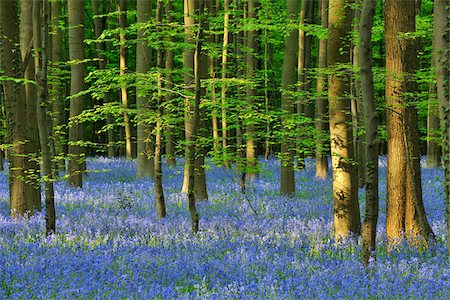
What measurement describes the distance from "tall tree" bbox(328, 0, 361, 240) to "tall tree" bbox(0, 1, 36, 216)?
589 centimetres

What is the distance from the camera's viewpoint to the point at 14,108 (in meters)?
10.9

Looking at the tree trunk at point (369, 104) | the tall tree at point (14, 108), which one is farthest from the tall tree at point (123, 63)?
the tree trunk at point (369, 104)

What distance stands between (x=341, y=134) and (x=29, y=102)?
6695 millimetres

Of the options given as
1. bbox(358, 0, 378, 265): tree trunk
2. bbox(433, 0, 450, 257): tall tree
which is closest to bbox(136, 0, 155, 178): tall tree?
bbox(358, 0, 378, 265): tree trunk

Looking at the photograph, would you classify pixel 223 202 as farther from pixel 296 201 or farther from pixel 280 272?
pixel 280 272

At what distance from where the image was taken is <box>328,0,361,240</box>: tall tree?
Answer: 32.6 ft

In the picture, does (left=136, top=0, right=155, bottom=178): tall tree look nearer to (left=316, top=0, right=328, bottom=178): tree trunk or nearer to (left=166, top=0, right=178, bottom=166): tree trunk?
(left=166, top=0, right=178, bottom=166): tree trunk

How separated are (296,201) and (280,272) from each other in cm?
762

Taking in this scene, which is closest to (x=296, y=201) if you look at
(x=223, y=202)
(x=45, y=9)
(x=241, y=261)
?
(x=223, y=202)

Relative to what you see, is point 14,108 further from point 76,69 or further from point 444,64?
point 444,64

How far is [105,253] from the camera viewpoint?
7.84 metres

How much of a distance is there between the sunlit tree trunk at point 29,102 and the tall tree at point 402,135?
684 centimetres

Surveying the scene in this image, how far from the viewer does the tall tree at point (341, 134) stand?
9945 mm

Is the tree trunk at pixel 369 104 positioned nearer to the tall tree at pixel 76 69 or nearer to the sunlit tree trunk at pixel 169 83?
the sunlit tree trunk at pixel 169 83
